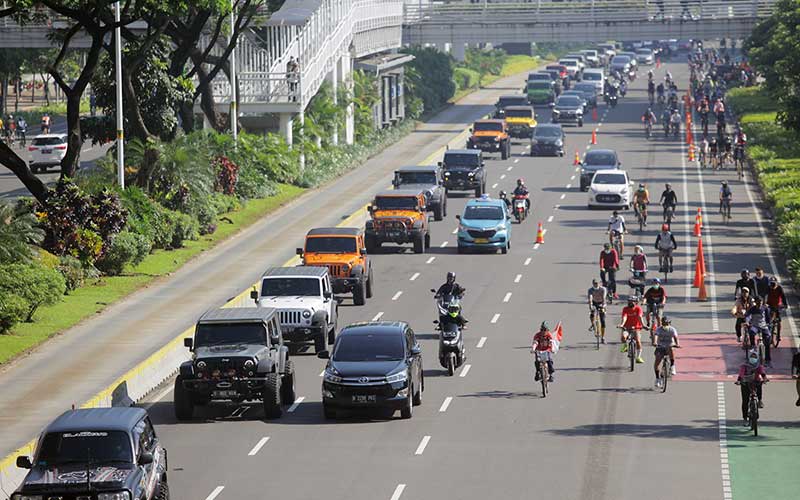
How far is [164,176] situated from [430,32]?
65612mm

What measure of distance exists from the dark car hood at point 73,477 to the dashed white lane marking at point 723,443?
872cm

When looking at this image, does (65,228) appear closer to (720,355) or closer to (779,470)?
(720,355)

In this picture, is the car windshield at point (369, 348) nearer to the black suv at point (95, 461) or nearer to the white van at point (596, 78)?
the black suv at point (95, 461)

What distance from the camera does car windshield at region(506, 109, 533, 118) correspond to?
326ft

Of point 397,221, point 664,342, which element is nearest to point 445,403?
point 664,342

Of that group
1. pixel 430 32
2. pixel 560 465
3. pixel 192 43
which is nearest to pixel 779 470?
pixel 560 465

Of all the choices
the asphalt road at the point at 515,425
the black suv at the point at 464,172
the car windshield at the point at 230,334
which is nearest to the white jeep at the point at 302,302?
the asphalt road at the point at 515,425

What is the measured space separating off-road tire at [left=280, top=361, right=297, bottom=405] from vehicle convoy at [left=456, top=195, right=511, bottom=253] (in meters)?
23.6

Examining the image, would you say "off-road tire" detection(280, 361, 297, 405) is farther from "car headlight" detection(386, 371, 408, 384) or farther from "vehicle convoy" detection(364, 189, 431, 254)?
"vehicle convoy" detection(364, 189, 431, 254)

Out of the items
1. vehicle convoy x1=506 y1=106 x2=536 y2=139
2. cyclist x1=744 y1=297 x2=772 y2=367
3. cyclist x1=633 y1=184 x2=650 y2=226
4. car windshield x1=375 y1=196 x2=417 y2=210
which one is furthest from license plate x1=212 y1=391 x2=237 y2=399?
vehicle convoy x1=506 y1=106 x2=536 y2=139

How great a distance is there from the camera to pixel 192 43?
65.2 m

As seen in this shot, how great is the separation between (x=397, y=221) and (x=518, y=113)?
143 feet

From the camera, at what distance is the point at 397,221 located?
57.1 meters

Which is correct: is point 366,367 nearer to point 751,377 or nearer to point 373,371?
point 373,371
